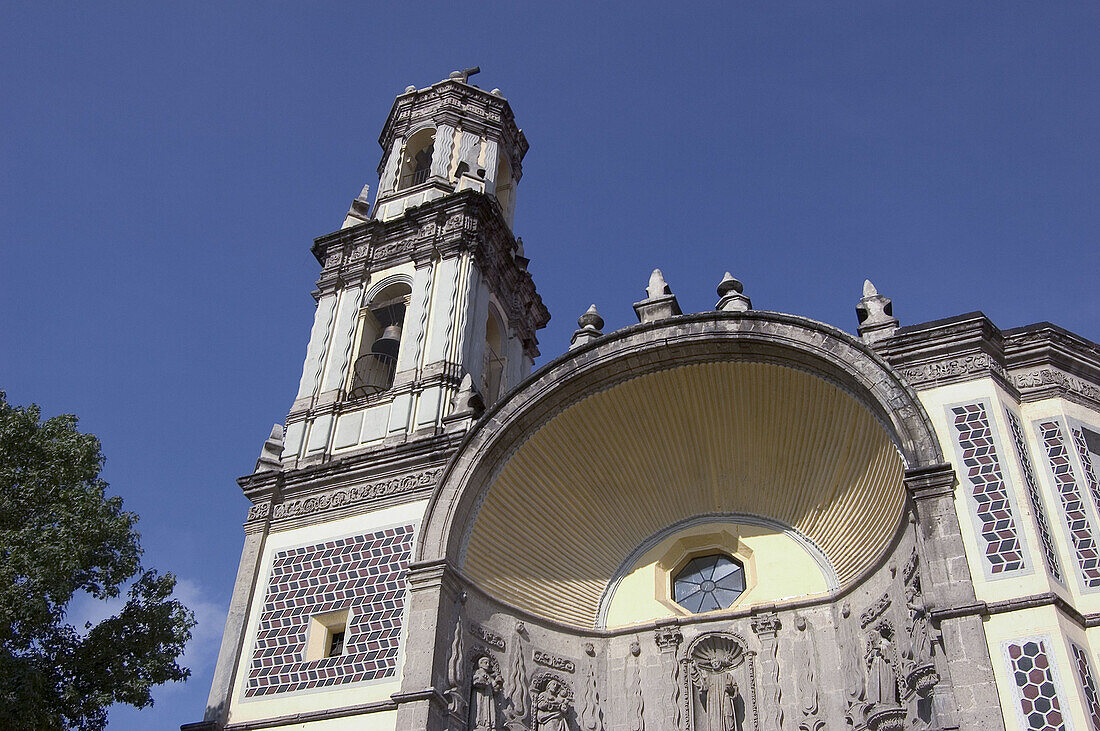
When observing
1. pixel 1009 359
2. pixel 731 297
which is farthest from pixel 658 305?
pixel 1009 359

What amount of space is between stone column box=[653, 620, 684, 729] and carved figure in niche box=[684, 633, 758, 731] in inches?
4.8

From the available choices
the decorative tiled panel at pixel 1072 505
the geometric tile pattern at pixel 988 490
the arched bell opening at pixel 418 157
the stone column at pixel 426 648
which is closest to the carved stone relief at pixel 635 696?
the stone column at pixel 426 648

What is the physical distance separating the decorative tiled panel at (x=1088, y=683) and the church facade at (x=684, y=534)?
0.19ft

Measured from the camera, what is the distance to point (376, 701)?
40.2ft

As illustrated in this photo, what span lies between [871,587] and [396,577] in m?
5.72

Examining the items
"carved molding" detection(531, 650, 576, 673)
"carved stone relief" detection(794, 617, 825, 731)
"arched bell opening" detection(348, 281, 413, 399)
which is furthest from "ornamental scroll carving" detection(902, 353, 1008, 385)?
"arched bell opening" detection(348, 281, 413, 399)

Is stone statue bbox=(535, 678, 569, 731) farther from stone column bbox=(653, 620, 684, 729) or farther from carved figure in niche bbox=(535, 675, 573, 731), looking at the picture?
stone column bbox=(653, 620, 684, 729)

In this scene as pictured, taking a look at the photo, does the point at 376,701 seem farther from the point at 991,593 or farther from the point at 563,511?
the point at 991,593

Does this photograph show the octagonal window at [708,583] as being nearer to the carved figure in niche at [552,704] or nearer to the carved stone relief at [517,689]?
the carved figure in niche at [552,704]

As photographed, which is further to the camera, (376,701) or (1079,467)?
(376,701)

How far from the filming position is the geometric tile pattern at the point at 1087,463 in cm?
1127

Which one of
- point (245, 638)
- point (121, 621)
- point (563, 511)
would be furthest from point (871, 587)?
point (121, 621)

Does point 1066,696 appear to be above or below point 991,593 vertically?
below

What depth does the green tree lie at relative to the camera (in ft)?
37.8
